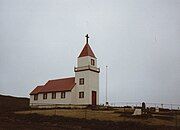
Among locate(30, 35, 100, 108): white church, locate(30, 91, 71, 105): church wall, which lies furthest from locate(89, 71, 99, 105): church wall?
locate(30, 91, 71, 105): church wall

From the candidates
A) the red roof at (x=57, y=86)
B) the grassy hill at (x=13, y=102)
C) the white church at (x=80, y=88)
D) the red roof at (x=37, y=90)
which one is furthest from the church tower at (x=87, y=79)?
the grassy hill at (x=13, y=102)

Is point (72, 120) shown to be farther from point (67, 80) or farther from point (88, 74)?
point (67, 80)

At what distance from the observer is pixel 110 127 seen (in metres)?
28.1

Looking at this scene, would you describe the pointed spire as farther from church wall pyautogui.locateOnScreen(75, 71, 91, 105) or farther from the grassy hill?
the grassy hill

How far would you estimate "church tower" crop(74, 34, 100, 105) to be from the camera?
55.4 m

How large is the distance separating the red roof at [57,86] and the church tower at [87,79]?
158 cm

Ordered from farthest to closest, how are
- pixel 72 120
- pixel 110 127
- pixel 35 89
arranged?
pixel 35 89 → pixel 72 120 → pixel 110 127

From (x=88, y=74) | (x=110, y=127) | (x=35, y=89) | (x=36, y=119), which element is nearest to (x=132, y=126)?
(x=110, y=127)

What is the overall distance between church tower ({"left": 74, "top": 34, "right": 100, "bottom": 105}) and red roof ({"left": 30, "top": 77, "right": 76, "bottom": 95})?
158 centimetres

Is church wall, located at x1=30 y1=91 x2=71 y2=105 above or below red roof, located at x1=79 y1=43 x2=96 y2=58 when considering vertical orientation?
below

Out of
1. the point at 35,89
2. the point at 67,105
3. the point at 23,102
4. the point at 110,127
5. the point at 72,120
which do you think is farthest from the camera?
the point at 35,89

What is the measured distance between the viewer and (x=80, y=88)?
5644 cm

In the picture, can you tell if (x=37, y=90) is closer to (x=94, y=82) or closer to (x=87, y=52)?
(x=94, y=82)

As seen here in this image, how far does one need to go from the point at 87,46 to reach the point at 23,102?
16739 millimetres
